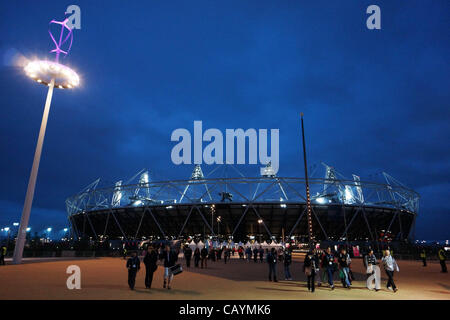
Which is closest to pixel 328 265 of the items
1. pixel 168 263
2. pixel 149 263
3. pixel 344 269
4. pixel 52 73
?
pixel 344 269

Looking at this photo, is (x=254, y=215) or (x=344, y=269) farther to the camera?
(x=254, y=215)

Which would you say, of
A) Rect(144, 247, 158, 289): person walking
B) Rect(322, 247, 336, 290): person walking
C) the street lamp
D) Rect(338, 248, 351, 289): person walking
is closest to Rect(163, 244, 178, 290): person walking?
Rect(144, 247, 158, 289): person walking

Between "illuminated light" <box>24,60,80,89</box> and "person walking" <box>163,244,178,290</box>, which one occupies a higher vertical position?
"illuminated light" <box>24,60,80,89</box>

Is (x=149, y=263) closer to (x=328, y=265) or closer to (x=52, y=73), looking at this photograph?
(x=328, y=265)

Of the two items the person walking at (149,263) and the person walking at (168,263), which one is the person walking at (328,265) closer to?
the person walking at (168,263)

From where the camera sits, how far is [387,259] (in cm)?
966

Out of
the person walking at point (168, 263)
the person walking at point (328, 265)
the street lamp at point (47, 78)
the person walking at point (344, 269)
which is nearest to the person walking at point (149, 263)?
the person walking at point (168, 263)

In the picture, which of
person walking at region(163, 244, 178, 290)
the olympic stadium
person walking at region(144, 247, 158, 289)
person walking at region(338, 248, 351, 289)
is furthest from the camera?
the olympic stadium

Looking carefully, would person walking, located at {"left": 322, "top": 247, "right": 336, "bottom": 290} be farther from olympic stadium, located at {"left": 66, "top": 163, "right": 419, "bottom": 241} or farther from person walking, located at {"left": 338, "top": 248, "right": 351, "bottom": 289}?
olympic stadium, located at {"left": 66, "top": 163, "right": 419, "bottom": 241}

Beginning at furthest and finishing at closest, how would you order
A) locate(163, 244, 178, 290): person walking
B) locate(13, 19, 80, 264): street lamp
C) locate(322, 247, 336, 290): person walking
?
1. locate(13, 19, 80, 264): street lamp
2. locate(322, 247, 336, 290): person walking
3. locate(163, 244, 178, 290): person walking

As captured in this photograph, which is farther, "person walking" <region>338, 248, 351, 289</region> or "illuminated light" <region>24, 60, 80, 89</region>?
"illuminated light" <region>24, 60, 80, 89</region>

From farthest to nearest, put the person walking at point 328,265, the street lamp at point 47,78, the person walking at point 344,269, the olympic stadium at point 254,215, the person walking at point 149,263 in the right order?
the olympic stadium at point 254,215, the street lamp at point 47,78, the person walking at point 344,269, the person walking at point 328,265, the person walking at point 149,263
